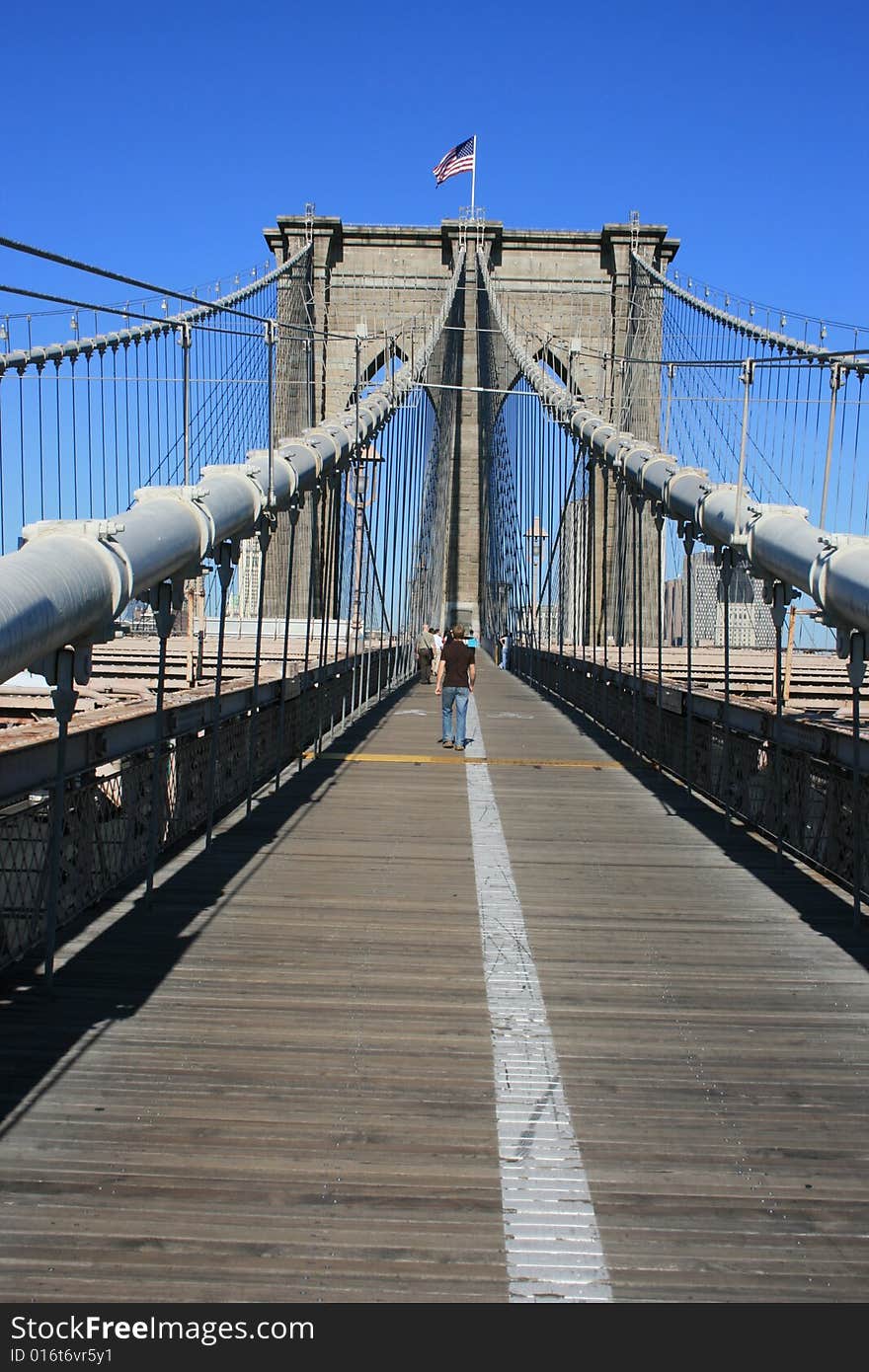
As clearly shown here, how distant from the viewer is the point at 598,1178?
3363 mm

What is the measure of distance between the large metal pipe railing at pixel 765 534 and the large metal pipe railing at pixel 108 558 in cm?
229

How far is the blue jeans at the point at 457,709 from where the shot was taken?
43.3ft

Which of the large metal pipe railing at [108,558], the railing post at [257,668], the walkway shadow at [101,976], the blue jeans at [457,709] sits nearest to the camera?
the large metal pipe railing at [108,558]

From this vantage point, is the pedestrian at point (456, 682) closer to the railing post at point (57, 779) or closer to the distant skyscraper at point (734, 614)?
the railing post at point (57, 779)

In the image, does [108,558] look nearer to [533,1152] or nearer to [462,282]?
[533,1152]

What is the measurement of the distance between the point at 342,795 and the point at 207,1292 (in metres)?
7.02

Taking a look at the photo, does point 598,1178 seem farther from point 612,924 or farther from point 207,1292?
point 612,924

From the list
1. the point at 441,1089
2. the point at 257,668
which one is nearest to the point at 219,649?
the point at 257,668

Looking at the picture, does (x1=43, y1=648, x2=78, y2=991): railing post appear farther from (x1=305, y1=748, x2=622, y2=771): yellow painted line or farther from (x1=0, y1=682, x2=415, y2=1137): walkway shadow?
(x1=305, y1=748, x2=622, y2=771): yellow painted line

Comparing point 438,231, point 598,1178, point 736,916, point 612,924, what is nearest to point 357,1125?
point 598,1178

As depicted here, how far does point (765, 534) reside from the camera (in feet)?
22.2

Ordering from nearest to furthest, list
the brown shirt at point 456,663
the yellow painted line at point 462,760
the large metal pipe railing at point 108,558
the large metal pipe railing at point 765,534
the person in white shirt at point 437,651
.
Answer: the large metal pipe railing at point 108,558 → the large metal pipe railing at point 765,534 → the yellow painted line at point 462,760 → the brown shirt at point 456,663 → the person in white shirt at point 437,651

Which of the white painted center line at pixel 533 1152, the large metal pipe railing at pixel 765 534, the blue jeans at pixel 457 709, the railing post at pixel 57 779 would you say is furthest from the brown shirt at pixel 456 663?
the railing post at pixel 57 779

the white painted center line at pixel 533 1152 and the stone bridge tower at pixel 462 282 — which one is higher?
the stone bridge tower at pixel 462 282
